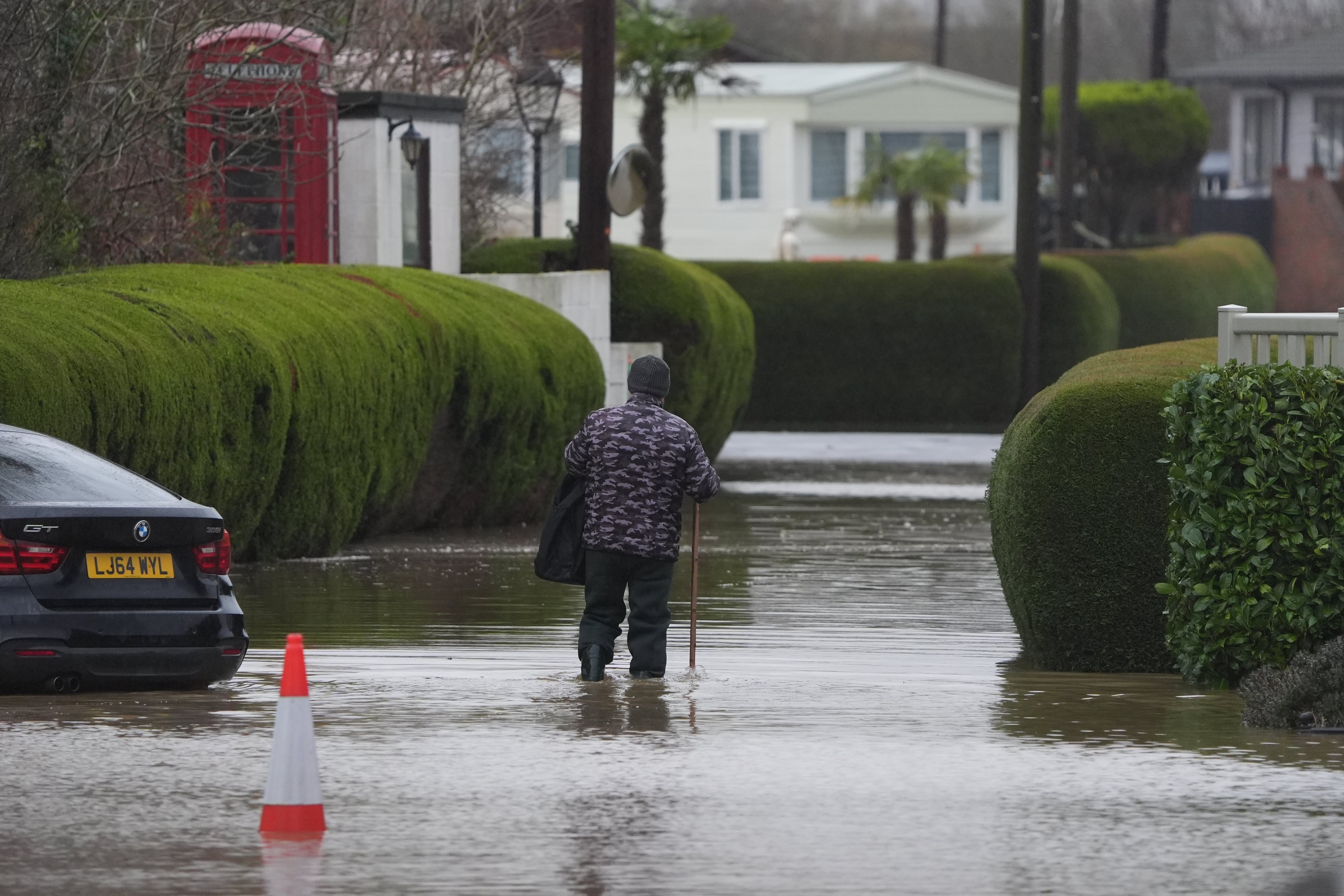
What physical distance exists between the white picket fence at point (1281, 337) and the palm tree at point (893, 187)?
46341mm

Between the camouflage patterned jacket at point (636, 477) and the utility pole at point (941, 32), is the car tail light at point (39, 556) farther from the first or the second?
the utility pole at point (941, 32)

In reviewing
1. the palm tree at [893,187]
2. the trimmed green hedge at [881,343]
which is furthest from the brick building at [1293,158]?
the trimmed green hedge at [881,343]

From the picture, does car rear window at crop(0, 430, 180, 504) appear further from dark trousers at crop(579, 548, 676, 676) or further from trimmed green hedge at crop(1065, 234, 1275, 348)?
trimmed green hedge at crop(1065, 234, 1275, 348)

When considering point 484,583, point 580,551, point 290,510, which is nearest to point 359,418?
point 290,510

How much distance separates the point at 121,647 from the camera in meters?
10.6

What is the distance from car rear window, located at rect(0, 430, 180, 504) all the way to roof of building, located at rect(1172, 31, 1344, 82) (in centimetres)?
5795

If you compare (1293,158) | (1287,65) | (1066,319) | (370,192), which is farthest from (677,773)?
(1287,65)

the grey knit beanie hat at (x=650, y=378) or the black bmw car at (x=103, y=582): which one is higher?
the grey knit beanie hat at (x=650, y=378)

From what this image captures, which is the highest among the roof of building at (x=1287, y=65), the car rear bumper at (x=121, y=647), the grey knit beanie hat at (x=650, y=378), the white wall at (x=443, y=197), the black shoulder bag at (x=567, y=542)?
the roof of building at (x=1287, y=65)

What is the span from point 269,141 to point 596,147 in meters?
3.37

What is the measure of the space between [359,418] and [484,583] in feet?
7.06

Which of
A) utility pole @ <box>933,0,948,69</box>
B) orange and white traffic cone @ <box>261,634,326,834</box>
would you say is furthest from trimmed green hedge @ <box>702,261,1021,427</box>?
utility pole @ <box>933,0,948,69</box>

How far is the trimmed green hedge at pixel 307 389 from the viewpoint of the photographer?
47.7 feet

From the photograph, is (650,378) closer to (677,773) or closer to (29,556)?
(29,556)
